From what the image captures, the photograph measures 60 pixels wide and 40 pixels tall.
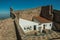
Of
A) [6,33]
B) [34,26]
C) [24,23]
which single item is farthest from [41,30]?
[6,33]

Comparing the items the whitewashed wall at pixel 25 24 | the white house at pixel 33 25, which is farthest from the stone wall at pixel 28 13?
the whitewashed wall at pixel 25 24

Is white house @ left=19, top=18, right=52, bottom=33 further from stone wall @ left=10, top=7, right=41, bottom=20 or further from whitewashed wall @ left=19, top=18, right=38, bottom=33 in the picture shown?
stone wall @ left=10, top=7, right=41, bottom=20

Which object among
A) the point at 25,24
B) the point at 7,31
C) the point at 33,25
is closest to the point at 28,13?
the point at 33,25

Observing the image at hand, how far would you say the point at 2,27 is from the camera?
2461 centimetres

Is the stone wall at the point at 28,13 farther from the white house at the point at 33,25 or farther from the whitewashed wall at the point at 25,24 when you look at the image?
the whitewashed wall at the point at 25,24

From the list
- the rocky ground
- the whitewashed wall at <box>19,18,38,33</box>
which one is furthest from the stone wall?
the rocky ground

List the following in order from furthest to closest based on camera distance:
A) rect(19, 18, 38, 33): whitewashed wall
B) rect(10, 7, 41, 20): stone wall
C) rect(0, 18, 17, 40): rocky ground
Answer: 1. rect(10, 7, 41, 20): stone wall
2. rect(19, 18, 38, 33): whitewashed wall
3. rect(0, 18, 17, 40): rocky ground

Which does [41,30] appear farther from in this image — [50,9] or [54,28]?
[50,9]

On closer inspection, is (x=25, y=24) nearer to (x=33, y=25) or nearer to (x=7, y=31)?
(x=33, y=25)

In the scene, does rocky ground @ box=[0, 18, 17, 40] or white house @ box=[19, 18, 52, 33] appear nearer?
rocky ground @ box=[0, 18, 17, 40]

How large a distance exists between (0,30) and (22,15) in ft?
43.7

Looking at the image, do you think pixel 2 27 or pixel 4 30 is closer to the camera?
pixel 4 30

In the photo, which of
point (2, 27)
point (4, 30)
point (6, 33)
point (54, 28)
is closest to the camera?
point (6, 33)

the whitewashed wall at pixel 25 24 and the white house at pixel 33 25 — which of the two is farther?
the white house at pixel 33 25
